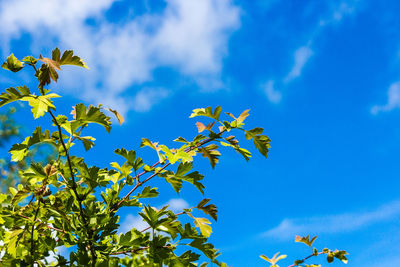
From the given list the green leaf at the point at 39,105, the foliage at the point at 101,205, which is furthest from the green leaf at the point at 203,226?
the green leaf at the point at 39,105

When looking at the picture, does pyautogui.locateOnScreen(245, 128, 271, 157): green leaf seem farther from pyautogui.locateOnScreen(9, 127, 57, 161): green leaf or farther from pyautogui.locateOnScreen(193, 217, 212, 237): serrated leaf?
pyautogui.locateOnScreen(9, 127, 57, 161): green leaf

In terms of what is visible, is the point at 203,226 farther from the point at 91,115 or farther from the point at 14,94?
the point at 14,94

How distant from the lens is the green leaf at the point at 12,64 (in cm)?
213

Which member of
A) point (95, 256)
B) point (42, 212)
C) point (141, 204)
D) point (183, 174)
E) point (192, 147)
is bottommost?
point (95, 256)

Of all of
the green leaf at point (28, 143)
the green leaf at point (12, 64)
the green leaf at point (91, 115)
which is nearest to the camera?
Answer: the green leaf at point (12, 64)

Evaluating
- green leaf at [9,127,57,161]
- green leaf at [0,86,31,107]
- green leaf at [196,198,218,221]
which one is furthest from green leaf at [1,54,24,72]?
green leaf at [196,198,218,221]

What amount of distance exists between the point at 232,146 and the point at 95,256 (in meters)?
1.33

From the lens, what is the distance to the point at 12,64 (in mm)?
2154

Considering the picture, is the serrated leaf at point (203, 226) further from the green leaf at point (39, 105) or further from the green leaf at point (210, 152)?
the green leaf at point (39, 105)

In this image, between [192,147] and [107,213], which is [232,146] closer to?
[192,147]

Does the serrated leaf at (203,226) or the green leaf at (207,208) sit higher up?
the green leaf at (207,208)

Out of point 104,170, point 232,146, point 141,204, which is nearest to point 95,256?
point 141,204

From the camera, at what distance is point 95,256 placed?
2609mm

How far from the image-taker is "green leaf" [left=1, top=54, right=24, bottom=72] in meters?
2.13
